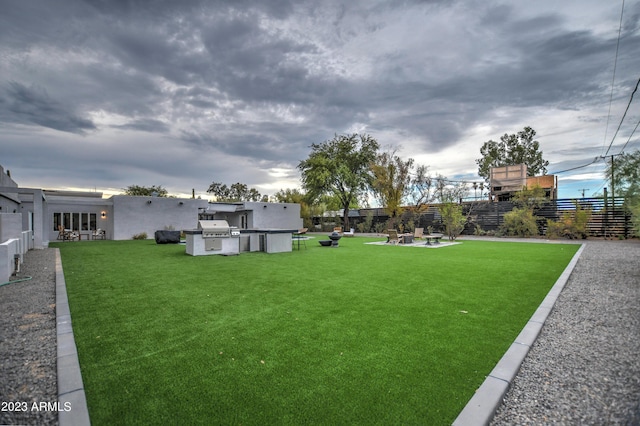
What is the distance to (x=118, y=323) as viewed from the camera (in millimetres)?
3746

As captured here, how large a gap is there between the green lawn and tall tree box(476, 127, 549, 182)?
3365 centimetres

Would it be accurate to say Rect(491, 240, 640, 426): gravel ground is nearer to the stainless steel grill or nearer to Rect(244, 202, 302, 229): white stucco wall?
the stainless steel grill

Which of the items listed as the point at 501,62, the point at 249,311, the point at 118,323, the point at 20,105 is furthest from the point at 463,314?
the point at 20,105

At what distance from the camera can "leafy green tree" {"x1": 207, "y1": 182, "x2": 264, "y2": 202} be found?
55.0 metres

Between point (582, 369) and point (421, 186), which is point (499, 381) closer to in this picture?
point (582, 369)

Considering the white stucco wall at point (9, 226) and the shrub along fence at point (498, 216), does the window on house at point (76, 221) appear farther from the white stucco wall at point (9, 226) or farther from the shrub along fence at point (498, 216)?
the shrub along fence at point (498, 216)

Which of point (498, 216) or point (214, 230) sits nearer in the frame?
point (214, 230)

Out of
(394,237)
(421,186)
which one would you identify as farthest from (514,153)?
(394,237)

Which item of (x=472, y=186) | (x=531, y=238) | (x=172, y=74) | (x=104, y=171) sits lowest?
(x=531, y=238)

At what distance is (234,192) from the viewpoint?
55.6m

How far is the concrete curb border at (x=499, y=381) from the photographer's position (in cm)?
190

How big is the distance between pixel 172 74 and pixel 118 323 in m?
11.1

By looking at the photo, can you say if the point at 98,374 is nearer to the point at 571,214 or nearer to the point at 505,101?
the point at 505,101

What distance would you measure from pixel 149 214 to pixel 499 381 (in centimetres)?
2398
